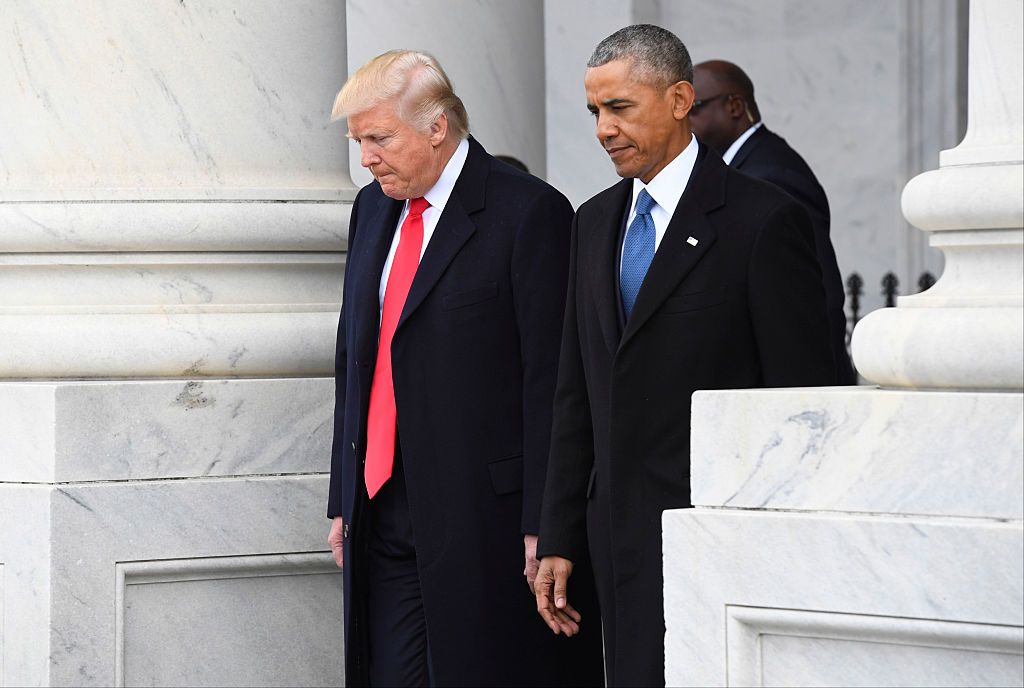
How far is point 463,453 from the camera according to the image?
4645 millimetres

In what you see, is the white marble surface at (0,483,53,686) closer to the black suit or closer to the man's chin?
the black suit

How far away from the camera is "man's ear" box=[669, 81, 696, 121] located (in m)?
4.16

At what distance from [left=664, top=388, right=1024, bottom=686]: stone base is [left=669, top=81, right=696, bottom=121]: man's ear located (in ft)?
3.11

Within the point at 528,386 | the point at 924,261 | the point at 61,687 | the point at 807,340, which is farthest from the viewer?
the point at 924,261

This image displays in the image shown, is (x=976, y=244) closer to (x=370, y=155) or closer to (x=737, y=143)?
(x=370, y=155)

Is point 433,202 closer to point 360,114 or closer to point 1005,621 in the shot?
point 360,114

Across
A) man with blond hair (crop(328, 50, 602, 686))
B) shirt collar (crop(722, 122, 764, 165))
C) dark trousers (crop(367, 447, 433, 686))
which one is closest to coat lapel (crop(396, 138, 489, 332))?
man with blond hair (crop(328, 50, 602, 686))

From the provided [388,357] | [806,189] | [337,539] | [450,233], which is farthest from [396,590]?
[806,189]

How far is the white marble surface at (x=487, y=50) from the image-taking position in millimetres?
7762

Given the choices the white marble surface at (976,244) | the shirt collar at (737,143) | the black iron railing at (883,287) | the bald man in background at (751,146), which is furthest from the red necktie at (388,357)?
the black iron railing at (883,287)

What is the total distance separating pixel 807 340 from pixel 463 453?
1097mm

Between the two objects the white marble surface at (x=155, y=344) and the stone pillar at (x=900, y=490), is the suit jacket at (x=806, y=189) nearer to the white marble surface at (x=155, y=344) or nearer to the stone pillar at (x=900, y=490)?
the white marble surface at (x=155, y=344)

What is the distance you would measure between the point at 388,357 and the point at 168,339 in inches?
31.3

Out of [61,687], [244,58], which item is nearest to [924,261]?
[244,58]
